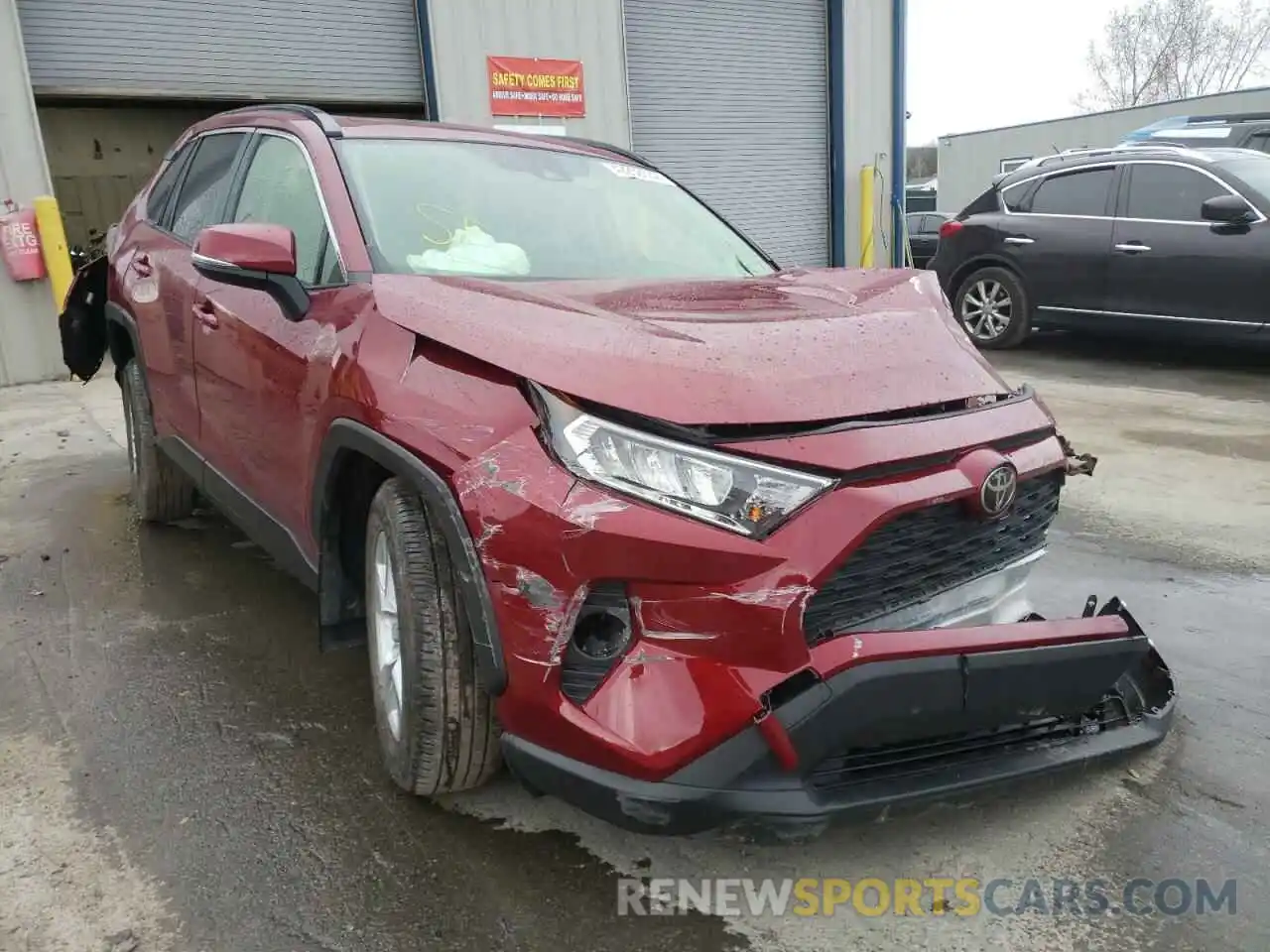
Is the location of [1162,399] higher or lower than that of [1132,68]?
lower

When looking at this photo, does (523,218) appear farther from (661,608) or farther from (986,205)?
(986,205)

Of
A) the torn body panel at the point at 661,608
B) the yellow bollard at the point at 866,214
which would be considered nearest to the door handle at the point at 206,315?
the torn body panel at the point at 661,608

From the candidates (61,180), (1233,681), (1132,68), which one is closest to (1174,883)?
(1233,681)

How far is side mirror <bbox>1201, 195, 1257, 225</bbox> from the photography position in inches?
278

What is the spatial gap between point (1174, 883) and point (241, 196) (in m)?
3.34

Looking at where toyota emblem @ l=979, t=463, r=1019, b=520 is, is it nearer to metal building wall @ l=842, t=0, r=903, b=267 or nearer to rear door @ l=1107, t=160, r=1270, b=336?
rear door @ l=1107, t=160, r=1270, b=336

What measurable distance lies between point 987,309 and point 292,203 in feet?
23.8

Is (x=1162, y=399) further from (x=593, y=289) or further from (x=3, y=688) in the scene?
(x=3, y=688)

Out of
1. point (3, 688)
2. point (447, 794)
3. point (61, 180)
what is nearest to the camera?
point (447, 794)

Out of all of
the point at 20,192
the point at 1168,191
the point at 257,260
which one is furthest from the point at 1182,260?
the point at 20,192

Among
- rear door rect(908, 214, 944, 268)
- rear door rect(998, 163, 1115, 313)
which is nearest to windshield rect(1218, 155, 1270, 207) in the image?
rear door rect(998, 163, 1115, 313)

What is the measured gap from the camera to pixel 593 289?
2555 millimetres

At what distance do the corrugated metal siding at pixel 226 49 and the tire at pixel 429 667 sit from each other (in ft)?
29.0

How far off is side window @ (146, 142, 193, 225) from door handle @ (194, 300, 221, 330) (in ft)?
3.67
